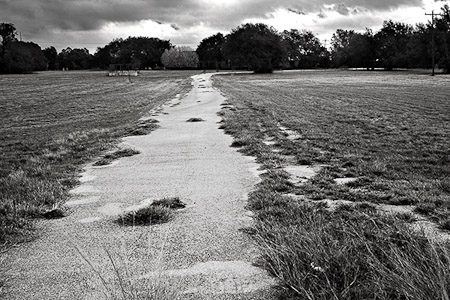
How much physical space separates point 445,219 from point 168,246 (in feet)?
9.56

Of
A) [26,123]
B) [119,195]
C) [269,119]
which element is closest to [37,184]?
[119,195]

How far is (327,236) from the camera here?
3.64 metres

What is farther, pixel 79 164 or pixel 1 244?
pixel 79 164

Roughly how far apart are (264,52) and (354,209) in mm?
85107

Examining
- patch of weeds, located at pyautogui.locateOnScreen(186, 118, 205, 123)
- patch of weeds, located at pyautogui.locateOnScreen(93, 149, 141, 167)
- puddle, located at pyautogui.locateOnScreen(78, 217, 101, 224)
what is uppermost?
puddle, located at pyautogui.locateOnScreen(78, 217, 101, 224)

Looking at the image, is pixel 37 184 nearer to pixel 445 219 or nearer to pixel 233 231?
pixel 233 231

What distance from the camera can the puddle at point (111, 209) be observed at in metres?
5.04

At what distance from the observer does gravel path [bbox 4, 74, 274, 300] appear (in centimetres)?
324

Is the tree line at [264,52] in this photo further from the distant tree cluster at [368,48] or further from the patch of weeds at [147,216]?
the patch of weeds at [147,216]

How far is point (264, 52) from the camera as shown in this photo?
8688 centimetres

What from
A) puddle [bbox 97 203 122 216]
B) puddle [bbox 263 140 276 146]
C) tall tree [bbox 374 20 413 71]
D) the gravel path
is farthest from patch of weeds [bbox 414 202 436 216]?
tall tree [bbox 374 20 413 71]

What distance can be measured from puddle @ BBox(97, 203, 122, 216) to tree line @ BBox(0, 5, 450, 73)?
64.4m

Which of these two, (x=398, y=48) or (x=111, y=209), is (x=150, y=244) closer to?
(x=111, y=209)

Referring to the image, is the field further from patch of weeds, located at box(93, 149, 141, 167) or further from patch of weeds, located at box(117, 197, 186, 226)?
patch of weeds, located at box(117, 197, 186, 226)
